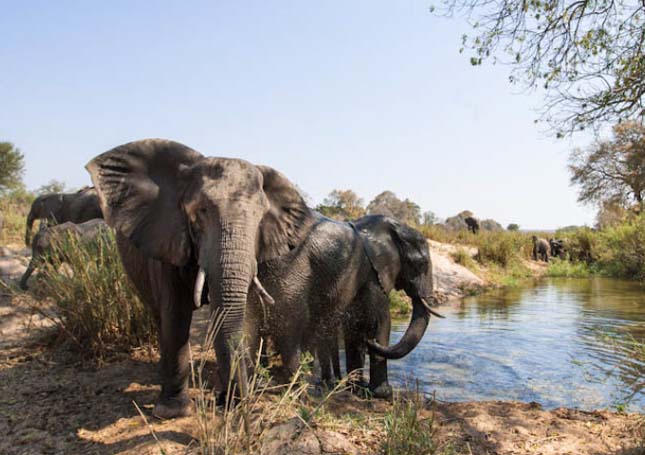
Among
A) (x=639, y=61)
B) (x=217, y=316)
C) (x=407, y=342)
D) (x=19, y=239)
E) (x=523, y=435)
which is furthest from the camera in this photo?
(x=19, y=239)

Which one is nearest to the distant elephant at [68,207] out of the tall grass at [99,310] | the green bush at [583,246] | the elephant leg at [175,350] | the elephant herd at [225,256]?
the tall grass at [99,310]

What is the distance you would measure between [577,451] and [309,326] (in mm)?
2128

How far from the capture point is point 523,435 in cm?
355

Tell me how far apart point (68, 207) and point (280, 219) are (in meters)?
8.89

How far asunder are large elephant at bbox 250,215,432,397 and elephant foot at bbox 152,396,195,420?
0.64 meters

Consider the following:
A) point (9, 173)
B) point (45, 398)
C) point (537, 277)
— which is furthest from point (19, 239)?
point (9, 173)

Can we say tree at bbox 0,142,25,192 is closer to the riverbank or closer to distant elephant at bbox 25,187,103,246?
distant elephant at bbox 25,187,103,246

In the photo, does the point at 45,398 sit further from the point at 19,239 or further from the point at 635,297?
the point at 635,297

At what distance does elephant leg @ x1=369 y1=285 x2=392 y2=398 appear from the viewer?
16.1 ft

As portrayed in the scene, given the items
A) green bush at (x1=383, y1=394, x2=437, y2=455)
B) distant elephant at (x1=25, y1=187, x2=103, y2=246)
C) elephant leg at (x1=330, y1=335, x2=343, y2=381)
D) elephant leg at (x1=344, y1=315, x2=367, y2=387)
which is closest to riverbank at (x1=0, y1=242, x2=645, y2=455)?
green bush at (x1=383, y1=394, x2=437, y2=455)

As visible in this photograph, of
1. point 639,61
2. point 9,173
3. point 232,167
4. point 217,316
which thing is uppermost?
point 9,173

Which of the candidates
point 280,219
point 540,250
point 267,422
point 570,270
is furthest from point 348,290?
point 540,250

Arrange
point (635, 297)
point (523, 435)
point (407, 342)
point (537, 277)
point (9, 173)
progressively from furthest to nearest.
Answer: point (9, 173), point (537, 277), point (635, 297), point (407, 342), point (523, 435)

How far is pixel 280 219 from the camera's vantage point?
396cm
